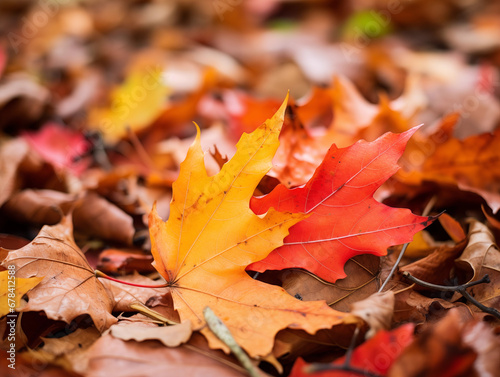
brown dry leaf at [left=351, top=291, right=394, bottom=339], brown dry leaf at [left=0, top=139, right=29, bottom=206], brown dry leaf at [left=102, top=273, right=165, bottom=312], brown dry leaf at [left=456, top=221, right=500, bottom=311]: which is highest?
brown dry leaf at [left=0, top=139, right=29, bottom=206]

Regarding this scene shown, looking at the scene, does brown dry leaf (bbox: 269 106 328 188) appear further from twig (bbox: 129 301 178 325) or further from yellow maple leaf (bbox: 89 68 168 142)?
yellow maple leaf (bbox: 89 68 168 142)

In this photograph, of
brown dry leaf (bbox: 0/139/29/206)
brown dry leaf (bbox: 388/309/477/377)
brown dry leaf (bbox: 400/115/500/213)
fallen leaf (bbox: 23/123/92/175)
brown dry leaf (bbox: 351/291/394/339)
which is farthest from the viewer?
fallen leaf (bbox: 23/123/92/175)

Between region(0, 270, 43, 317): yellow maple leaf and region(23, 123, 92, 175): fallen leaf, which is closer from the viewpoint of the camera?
region(0, 270, 43, 317): yellow maple leaf

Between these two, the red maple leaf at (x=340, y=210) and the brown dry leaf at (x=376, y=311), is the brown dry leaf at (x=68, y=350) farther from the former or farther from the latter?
the brown dry leaf at (x=376, y=311)

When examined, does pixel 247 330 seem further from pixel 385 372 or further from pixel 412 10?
pixel 412 10

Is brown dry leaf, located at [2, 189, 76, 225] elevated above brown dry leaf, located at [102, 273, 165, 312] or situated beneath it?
elevated above

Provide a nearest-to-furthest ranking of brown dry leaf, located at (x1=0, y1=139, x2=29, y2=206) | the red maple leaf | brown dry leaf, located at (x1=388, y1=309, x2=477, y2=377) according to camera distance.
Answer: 1. brown dry leaf, located at (x1=388, y1=309, x2=477, y2=377)
2. the red maple leaf
3. brown dry leaf, located at (x1=0, y1=139, x2=29, y2=206)

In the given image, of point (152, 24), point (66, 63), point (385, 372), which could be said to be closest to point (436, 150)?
point (385, 372)

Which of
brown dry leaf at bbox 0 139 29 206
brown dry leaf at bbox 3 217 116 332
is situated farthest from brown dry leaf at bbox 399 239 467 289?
brown dry leaf at bbox 0 139 29 206
